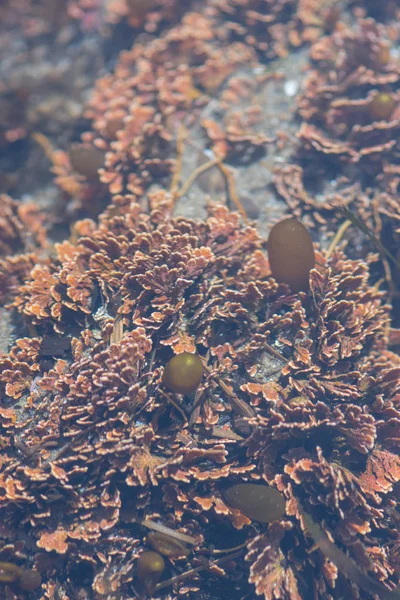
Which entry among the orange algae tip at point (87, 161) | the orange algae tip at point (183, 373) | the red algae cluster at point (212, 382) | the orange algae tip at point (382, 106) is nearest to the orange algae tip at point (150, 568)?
the red algae cluster at point (212, 382)

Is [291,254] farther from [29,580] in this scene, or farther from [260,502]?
[29,580]

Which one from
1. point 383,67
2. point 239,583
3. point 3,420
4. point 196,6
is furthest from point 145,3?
point 239,583

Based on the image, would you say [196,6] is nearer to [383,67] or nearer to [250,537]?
[383,67]

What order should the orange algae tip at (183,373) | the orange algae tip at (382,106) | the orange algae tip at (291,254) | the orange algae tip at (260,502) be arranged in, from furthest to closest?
the orange algae tip at (382,106) < the orange algae tip at (291,254) < the orange algae tip at (183,373) < the orange algae tip at (260,502)

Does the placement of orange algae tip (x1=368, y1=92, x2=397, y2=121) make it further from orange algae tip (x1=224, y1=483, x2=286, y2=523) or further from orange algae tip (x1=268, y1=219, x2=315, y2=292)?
orange algae tip (x1=224, y1=483, x2=286, y2=523)

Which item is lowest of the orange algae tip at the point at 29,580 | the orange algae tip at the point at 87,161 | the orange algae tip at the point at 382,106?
the orange algae tip at the point at 29,580

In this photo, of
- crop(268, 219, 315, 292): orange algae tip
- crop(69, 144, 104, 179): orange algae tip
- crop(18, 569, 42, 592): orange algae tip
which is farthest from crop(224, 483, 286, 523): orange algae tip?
crop(69, 144, 104, 179): orange algae tip

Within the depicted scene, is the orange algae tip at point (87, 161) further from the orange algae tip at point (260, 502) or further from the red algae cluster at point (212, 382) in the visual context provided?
the orange algae tip at point (260, 502)
